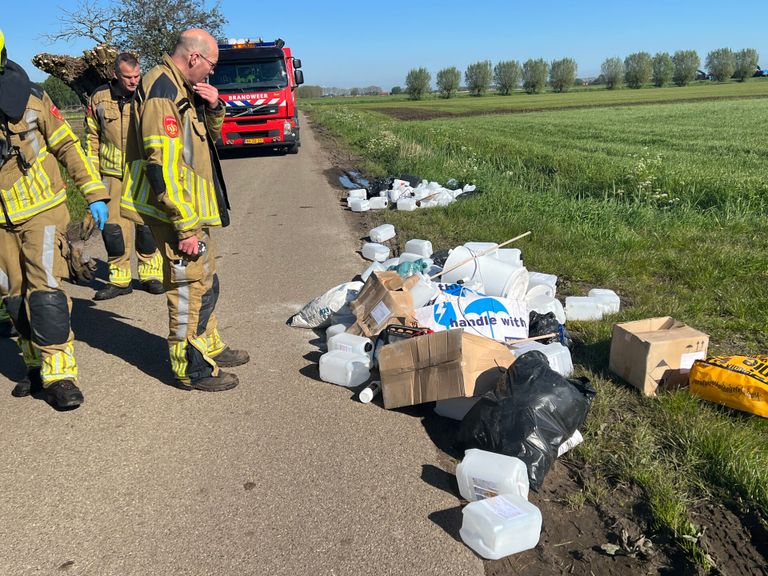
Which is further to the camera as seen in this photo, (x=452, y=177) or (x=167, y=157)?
(x=452, y=177)

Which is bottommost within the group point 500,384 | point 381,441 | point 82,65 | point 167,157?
point 381,441

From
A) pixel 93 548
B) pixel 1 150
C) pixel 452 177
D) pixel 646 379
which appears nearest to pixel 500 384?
pixel 646 379

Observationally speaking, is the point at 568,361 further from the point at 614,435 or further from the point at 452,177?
the point at 452,177

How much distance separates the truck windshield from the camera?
18.0 metres

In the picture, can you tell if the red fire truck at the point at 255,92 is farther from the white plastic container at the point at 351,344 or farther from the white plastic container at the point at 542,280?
the white plastic container at the point at 351,344

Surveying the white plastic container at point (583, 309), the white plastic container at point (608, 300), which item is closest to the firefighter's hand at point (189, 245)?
the white plastic container at point (583, 309)

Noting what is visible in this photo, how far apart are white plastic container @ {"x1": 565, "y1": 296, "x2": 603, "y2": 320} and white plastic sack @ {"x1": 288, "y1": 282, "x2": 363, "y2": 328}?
1784 millimetres

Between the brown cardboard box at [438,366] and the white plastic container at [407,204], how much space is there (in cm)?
630

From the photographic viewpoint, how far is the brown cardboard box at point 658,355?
3.89 meters

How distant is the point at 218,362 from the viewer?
15.5 feet

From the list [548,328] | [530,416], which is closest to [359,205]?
[548,328]

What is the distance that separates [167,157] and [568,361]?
2850 millimetres

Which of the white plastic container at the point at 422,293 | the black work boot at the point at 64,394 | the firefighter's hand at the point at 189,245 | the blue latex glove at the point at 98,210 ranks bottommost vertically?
the black work boot at the point at 64,394

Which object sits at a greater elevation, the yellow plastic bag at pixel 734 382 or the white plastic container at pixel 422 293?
the white plastic container at pixel 422 293
